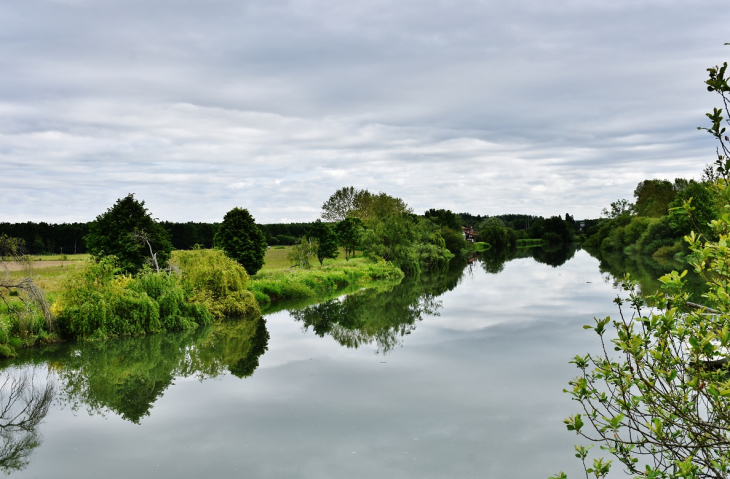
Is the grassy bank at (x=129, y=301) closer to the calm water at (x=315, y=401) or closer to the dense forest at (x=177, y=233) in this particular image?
the calm water at (x=315, y=401)

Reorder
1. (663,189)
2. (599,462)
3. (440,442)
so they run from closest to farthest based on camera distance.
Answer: (599,462) → (440,442) → (663,189)

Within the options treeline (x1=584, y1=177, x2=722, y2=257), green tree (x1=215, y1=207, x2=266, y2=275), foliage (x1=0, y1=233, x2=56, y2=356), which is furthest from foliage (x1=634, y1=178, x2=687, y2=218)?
foliage (x1=0, y1=233, x2=56, y2=356)

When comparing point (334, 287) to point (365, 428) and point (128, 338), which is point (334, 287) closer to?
point (128, 338)

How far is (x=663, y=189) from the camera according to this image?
75.4 metres

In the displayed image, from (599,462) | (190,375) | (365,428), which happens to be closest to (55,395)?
(190,375)

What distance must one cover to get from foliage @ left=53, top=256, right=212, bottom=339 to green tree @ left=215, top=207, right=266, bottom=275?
1000 cm

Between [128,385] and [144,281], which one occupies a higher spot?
[144,281]

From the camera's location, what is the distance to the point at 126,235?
2464cm

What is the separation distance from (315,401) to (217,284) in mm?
13388

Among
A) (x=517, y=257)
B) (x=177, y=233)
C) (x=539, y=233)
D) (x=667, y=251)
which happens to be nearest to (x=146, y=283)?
(x=177, y=233)

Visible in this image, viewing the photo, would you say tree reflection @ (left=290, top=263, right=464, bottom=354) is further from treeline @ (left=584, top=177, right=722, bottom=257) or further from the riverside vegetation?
treeline @ (left=584, top=177, right=722, bottom=257)

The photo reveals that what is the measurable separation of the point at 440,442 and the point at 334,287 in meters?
26.8

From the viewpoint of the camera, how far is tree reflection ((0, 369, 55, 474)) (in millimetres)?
9719

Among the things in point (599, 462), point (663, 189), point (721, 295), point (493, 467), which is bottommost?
point (493, 467)
